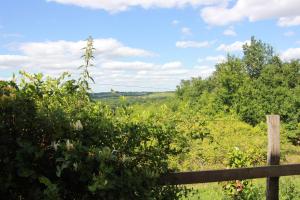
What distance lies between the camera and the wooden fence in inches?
149

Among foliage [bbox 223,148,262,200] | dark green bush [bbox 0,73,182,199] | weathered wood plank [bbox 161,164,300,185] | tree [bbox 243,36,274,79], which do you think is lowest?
foliage [bbox 223,148,262,200]

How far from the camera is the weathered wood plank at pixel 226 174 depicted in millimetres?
3717

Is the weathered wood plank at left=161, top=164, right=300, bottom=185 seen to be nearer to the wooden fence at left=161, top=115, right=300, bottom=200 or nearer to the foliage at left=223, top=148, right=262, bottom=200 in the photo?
the wooden fence at left=161, top=115, right=300, bottom=200

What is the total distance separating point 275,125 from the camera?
4754 millimetres

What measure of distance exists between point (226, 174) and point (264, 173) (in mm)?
521

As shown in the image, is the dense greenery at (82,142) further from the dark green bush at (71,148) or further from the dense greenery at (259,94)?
the dense greenery at (259,94)

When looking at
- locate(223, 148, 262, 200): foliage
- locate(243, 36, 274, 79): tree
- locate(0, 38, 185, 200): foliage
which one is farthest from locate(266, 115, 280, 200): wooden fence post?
locate(243, 36, 274, 79): tree

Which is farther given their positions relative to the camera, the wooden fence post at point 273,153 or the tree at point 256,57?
the tree at point 256,57

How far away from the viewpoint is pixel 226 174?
413 cm

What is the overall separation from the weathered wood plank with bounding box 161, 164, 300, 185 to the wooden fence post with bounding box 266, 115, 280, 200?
0.14 m

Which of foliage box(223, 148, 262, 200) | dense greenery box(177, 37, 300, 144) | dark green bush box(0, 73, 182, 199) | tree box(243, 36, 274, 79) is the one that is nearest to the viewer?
dark green bush box(0, 73, 182, 199)

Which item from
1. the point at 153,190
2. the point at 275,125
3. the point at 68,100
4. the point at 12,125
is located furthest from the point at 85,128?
the point at 275,125

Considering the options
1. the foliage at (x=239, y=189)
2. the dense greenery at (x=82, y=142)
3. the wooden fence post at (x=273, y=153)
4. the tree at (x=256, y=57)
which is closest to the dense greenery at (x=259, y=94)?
the tree at (x=256, y=57)

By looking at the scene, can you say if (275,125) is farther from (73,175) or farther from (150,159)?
(73,175)
